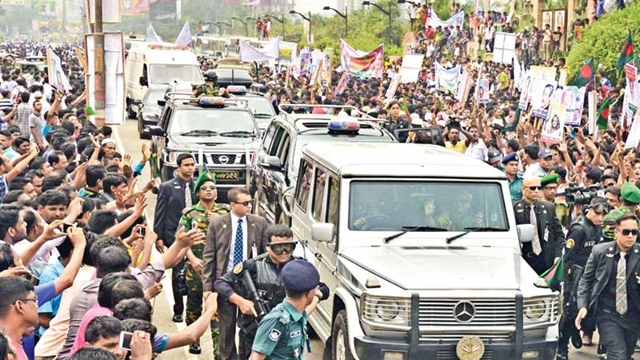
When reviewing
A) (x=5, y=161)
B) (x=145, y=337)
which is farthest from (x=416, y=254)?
(x=5, y=161)

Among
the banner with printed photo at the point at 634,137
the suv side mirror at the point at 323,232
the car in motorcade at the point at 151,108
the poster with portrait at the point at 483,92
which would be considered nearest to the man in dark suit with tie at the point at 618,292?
the suv side mirror at the point at 323,232

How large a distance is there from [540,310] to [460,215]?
50.6 inches

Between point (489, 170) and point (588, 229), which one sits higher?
point (489, 170)

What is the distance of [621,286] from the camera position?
9062 millimetres

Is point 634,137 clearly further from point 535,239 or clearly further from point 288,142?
point 288,142

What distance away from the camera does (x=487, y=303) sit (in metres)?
8.17

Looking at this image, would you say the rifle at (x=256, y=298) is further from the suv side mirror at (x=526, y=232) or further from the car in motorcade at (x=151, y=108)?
the car in motorcade at (x=151, y=108)

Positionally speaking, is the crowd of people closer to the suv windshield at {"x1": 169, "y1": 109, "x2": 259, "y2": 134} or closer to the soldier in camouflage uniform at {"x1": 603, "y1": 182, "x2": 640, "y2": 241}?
the soldier in camouflage uniform at {"x1": 603, "y1": 182, "x2": 640, "y2": 241}

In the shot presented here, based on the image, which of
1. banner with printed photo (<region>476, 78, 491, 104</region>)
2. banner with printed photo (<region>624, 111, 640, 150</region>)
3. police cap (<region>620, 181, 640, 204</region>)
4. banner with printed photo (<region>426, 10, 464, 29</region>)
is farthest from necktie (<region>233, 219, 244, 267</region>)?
banner with printed photo (<region>426, 10, 464, 29</region>)

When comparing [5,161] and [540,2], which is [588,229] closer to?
[5,161]

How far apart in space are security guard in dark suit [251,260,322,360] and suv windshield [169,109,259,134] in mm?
12228

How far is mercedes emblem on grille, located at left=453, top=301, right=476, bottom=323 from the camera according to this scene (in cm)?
815

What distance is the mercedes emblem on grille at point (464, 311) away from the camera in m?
8.15

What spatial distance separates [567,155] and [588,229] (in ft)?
14.9
